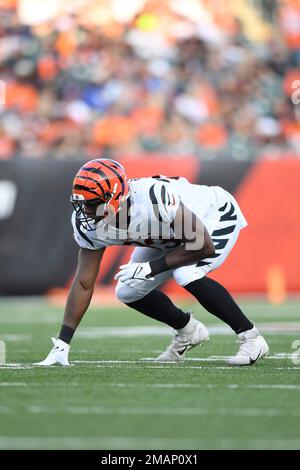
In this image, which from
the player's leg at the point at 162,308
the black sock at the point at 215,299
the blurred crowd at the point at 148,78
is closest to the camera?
the black sock at the point at 215,299

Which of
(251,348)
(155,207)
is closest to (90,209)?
(155,207)

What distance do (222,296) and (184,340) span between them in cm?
64

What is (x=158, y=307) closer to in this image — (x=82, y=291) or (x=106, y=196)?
(x=82, y=291)

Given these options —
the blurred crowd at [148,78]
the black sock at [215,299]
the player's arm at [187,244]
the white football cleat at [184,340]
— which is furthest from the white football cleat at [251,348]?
the blurred crowd at [148,78]

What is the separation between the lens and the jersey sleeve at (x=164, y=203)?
636cm

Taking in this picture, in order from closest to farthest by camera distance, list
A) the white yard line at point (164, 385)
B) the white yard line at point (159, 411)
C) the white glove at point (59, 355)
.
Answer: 1. the white yard line at point (159, 411)
2. the white yard line at point (164, 385)
3. the white glove at point (59, 355)

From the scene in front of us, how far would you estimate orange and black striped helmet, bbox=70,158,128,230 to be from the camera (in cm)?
633

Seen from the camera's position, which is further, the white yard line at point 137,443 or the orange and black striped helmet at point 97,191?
the orange and black striped helmet at point 97,191

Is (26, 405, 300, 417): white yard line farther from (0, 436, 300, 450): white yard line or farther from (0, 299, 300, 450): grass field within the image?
(0, 436, 300, 450): white yard line

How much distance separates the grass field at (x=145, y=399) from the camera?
428 centimetres

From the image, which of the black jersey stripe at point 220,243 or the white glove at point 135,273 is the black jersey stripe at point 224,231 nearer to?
the black jersey stripe at point 220,243

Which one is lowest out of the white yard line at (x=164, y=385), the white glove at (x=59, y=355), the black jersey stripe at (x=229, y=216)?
the white yard line at (x=164, y=385)

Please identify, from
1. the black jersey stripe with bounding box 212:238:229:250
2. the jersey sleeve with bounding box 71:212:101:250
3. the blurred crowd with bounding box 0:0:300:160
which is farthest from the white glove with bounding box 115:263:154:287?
the blurred crowd with bounding box 0:0:300:160

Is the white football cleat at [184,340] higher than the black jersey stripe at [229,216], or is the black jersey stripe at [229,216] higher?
the black jersey stripe at [229,216]
